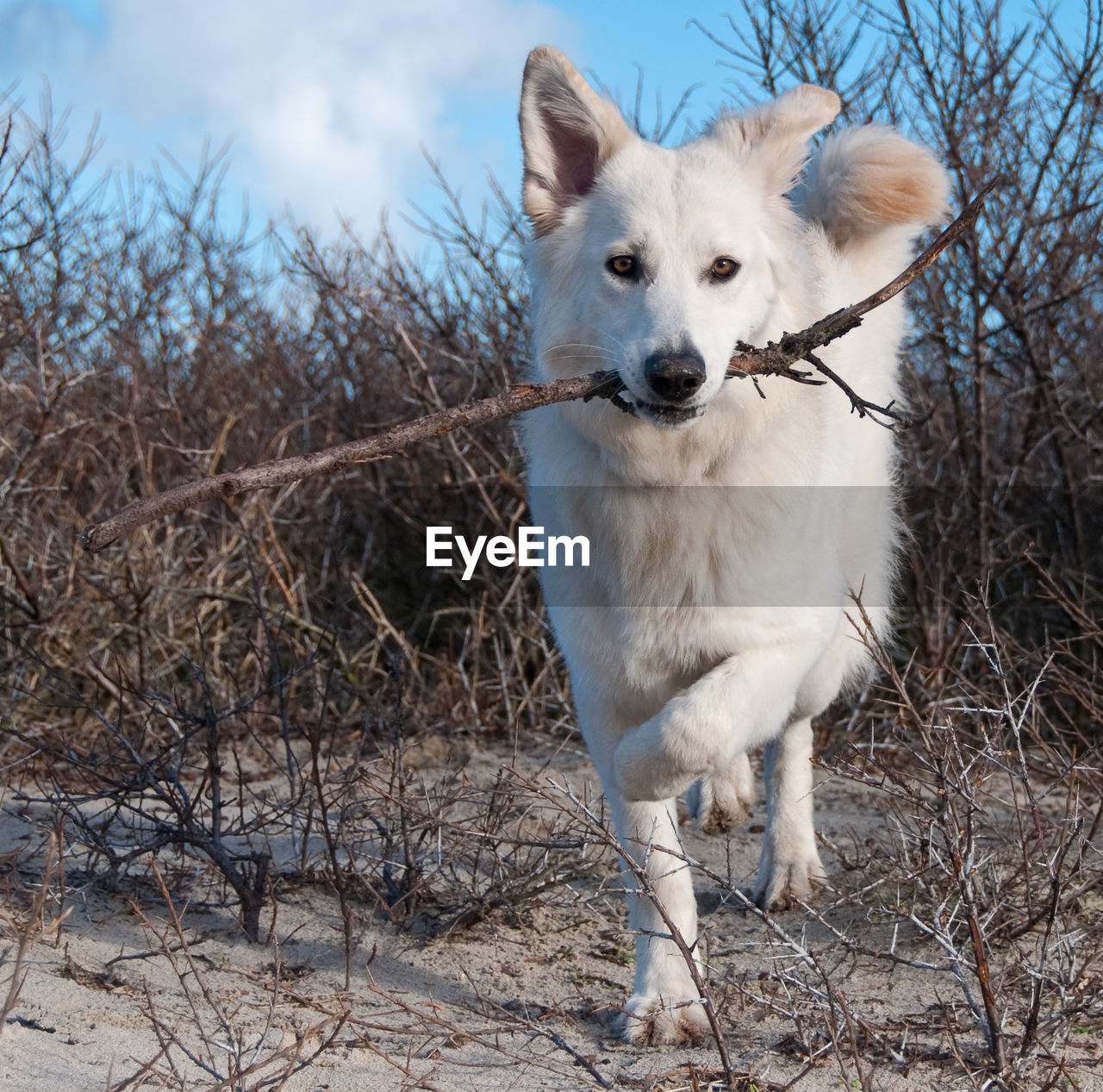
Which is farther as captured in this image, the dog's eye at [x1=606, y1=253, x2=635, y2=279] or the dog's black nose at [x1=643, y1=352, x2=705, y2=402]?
the dog's eye at [x1=606, y1=253, x2=635, y2=279]

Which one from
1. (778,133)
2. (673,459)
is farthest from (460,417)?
(778,133)

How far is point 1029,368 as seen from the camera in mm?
5730

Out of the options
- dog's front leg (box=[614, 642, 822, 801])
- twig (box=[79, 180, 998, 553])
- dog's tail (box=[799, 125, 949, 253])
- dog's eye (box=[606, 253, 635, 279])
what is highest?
dog's tail (box=[799, 125, 949, 253])

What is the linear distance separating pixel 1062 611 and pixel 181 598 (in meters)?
4.17

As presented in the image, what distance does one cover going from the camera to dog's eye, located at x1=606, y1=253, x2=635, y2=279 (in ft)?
9.72

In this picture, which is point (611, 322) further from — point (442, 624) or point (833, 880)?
point (442, 624)

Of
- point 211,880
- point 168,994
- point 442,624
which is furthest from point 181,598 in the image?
point 168,994

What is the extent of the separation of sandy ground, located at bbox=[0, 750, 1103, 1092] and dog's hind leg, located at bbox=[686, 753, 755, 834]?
0.18 meters

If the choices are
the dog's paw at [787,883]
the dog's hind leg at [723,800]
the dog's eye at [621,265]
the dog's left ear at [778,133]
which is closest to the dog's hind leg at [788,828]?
the dog's paw at [787,883]

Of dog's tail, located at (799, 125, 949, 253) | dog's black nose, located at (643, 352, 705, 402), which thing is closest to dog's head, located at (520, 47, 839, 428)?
dog's black nose, located at (643, 352, 705, 402)

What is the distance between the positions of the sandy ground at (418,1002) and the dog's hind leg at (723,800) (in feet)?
0.59

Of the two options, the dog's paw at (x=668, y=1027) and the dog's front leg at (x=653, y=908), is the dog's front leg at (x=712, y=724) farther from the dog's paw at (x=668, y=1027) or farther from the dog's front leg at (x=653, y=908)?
the dog's paw at (x=668, y=1027)

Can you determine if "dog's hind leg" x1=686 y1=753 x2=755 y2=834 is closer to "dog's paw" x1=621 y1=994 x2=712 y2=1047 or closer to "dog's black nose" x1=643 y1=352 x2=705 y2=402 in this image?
"dog's paw" x1=621 y1=994 x2=712 y2=1047

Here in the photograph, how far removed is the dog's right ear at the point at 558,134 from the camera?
3125mm
